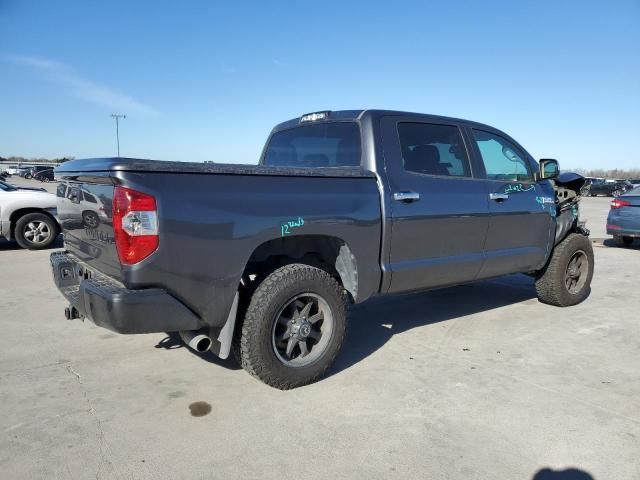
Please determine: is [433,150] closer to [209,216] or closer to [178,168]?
[209,216]

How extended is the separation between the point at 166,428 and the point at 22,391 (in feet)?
3.82

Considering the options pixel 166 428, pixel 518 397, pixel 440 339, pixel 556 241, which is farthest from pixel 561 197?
pixel 166 428

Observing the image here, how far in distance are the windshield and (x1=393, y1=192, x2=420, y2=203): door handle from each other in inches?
15.5

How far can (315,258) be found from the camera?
3842mm

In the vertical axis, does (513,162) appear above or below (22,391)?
above

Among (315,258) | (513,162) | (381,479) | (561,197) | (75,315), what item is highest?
(513,162)

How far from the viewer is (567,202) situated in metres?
5.59

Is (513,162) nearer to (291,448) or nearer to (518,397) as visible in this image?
(518,397)

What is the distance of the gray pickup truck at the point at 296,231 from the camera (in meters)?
2.75

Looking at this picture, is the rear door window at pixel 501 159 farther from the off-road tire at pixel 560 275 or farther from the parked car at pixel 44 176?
the parked car at pixel 44 176

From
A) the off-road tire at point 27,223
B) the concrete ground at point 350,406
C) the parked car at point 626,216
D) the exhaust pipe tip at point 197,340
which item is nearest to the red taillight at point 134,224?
the exhaust pipe tip at point 197,340

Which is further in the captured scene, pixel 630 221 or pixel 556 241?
pixel 630 221

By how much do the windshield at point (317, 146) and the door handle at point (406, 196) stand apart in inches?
15.5

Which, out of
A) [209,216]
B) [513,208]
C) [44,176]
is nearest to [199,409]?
[209,216]
